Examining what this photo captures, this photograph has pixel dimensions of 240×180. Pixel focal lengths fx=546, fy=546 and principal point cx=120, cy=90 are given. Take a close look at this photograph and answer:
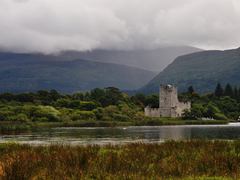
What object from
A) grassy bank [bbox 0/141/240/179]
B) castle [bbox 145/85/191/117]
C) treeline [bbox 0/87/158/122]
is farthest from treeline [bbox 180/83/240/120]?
grassy bank [bbox 0/141/240/179]

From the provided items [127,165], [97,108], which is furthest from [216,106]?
[127,165]

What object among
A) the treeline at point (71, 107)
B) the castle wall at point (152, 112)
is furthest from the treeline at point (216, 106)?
the treeline at point (71, 107)

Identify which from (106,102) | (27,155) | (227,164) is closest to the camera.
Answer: (227,164)

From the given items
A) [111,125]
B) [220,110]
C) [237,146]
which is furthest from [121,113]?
[237,146]

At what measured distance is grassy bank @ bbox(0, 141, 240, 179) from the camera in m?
16.7

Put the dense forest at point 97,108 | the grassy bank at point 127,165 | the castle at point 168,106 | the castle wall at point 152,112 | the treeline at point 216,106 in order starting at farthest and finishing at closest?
the castle at point 168,106
the castle wall at point 152,112
the treeline at point 216,106
the dense forest at point 97,108
the grassy bank at point 127,165

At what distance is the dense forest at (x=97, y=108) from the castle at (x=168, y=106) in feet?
8.88

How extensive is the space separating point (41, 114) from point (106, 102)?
124 feet

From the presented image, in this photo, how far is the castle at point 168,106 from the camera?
154150mm

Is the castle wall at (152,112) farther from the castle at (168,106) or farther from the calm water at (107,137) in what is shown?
the calm water at (107,137)

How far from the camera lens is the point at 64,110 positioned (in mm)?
124750

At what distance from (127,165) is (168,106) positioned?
5432 inches

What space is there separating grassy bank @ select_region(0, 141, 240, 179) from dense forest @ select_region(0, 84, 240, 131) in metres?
82.2

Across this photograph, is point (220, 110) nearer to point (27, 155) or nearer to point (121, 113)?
point (121, 113)
